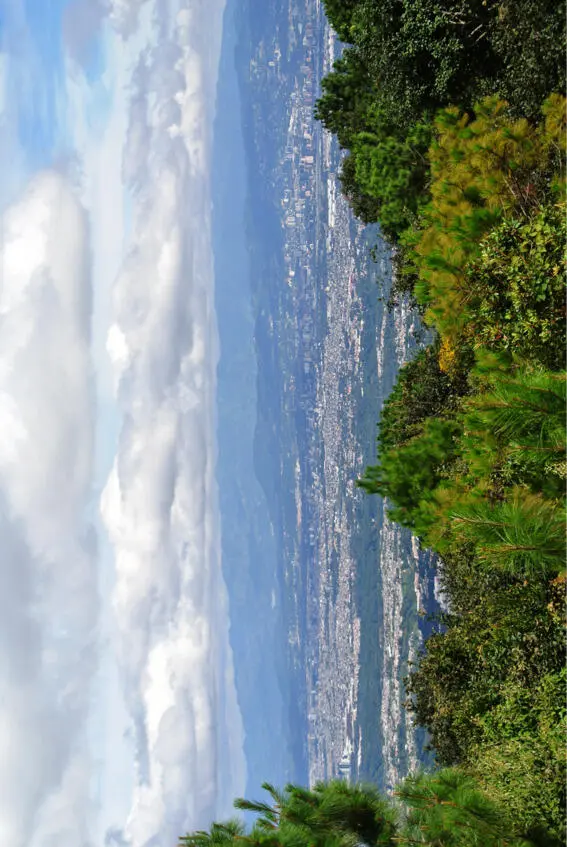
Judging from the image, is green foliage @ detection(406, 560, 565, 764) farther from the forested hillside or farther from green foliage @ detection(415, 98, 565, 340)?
green foliage @ detection(415, 98, 565, 340)

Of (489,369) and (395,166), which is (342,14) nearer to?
(395,166)

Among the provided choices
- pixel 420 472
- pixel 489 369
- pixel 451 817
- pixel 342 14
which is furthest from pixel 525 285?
pixel 342 14

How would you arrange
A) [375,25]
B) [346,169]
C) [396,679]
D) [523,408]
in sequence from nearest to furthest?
1. [523,408]
2. [375,25]
3. [346,169]
4. [396,679]

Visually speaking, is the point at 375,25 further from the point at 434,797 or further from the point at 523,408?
the point at 434,797

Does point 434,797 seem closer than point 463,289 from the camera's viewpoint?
Yes

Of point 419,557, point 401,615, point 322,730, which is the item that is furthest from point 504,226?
point 322,730

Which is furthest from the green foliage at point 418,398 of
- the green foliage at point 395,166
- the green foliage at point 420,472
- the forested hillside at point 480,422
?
the green foliage at point 420,472
